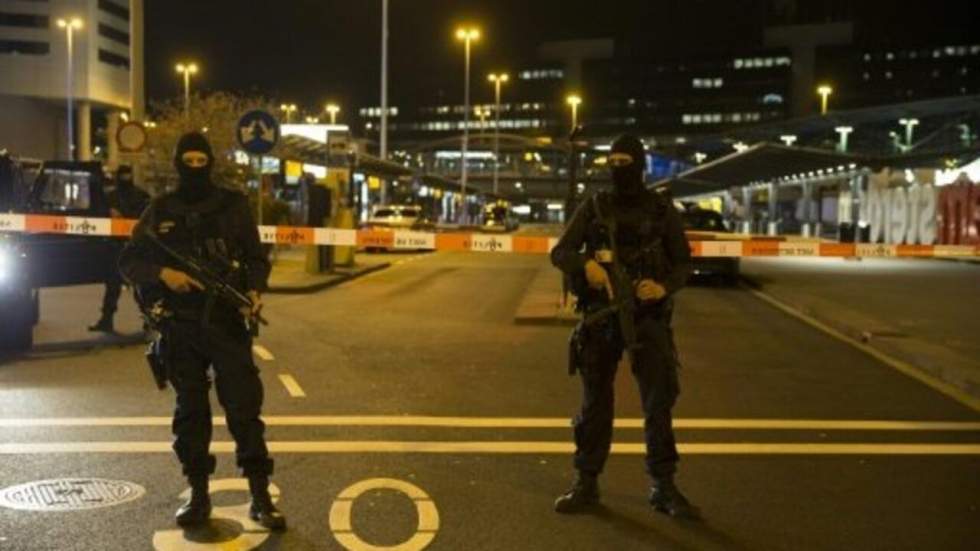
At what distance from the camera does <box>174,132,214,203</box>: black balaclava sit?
211 inches

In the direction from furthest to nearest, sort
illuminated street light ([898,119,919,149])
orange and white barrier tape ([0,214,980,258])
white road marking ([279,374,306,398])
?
illuminated street light ([898,119,919,149])
orange and white barrier tape ([0,214,980,258])
white road marking ([279,374,306,398])

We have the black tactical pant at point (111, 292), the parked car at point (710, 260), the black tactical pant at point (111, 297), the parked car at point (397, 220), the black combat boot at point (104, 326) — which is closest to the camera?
the black tactical pant at point (111, 292)

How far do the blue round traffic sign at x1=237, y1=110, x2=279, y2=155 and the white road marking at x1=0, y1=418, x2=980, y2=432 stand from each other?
10295 millimetres

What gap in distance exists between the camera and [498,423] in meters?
8.01

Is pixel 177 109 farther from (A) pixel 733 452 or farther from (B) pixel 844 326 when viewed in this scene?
(A) pixel 733 452

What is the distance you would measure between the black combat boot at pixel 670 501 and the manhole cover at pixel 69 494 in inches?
106

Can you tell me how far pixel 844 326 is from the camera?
1426cm

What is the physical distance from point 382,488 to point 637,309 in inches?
68.2

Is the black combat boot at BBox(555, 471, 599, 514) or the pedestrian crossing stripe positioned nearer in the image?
the black combat boot at BBox(555, 471, 599, 514)

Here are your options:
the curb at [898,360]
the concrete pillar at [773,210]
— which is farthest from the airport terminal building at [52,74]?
the curb at [898,360]

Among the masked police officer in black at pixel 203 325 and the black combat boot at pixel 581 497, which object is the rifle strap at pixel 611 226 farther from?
the masked police officer in black at pixel 203 325

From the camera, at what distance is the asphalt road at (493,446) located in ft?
17.7

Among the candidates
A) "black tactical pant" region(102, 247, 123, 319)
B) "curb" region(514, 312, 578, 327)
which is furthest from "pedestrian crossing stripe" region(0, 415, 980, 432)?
"curb" region(514, 312, 578, 327)

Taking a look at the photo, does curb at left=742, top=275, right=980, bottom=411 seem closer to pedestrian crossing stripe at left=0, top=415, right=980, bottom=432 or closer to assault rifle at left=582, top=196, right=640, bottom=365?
pedestrian crossing stripe at left=0, top=415, right=980, bottom=432
